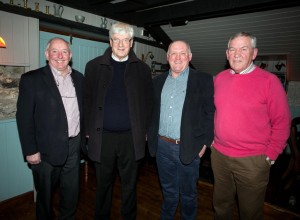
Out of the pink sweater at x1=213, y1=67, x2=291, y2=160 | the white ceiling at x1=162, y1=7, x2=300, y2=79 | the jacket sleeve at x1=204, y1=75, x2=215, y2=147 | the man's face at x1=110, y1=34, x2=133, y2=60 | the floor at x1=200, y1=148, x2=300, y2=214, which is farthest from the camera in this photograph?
the white ceiling at x1=162, y1=7, x2=300, y2=79

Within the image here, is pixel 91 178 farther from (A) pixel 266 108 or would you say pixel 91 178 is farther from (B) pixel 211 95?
(A) pixel 266 108

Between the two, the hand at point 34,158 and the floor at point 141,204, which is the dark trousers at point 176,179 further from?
the hand at point 34,158

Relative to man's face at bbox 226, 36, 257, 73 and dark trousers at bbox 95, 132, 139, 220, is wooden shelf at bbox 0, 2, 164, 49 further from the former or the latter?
man's face at bbox 226, 36, 257, 73

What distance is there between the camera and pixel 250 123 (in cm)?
183

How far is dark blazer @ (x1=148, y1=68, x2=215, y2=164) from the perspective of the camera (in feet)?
6.39

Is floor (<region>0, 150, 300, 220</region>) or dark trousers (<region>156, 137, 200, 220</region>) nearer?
dark trousers (<region>156, 137, 200, 220</region>)

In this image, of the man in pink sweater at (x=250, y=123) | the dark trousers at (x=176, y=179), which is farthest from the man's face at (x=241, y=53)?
the dark trousers at (x=176, y=179)

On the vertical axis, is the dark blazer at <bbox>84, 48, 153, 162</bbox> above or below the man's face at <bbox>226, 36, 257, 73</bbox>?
below

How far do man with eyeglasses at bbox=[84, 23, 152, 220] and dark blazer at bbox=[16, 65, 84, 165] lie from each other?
25cm

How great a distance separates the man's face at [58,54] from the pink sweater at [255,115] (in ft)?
4.78

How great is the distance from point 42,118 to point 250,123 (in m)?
1.73

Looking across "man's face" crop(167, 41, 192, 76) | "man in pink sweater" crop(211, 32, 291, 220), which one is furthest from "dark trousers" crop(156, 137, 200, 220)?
"man's face" crop(167, 41, 192, 76)

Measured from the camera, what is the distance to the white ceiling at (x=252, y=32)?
145 inches

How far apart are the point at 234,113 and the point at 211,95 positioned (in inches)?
10.7
